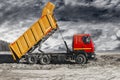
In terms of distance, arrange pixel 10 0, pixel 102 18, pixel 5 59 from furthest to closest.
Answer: pixel 10 0, pixel 102 18, pixel 5 59

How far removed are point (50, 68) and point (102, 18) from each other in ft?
55.8

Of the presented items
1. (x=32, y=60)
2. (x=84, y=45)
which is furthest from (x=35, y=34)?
(x=84, y=45)

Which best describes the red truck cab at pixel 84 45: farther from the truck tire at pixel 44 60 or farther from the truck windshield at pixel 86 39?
the truck tire at pixel 44 60

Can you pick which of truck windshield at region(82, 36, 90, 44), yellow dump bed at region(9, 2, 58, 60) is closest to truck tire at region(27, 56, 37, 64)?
yellow dump bed at region(9, 2, 58, 60)

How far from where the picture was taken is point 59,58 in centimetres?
2325

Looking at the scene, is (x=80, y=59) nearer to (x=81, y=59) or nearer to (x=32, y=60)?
(x=81, y=59)

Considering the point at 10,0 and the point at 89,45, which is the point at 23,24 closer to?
the point at 10,0

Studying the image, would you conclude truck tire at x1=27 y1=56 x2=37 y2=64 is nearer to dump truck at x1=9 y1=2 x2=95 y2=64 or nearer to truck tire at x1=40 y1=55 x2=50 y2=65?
dump truck at x1=9 y1=2 x2=95 y2=64

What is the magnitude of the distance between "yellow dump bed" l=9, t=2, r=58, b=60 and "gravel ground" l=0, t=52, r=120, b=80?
124 centimetres

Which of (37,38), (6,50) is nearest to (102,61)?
(37,38)

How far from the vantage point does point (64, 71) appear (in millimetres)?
20391

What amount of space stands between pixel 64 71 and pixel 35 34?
429cm

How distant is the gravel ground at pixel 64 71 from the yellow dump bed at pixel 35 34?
124cm

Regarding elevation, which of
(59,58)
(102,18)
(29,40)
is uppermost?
(29,40)
